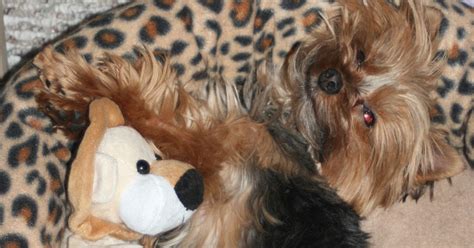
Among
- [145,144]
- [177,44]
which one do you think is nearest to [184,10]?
[177,44]

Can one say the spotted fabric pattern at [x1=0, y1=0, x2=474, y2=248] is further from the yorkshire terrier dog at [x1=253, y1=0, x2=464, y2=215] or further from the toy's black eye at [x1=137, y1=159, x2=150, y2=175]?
the toy's black eye at [x1=137, y1=159, x2=150, y2=175]

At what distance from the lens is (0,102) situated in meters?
2.56

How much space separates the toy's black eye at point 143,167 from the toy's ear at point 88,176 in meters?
0.14

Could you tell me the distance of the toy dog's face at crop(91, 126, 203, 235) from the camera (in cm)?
213

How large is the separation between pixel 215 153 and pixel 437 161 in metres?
0.93

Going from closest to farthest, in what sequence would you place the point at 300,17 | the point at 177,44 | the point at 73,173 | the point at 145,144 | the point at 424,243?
1. the point at 73,173
2. the point at 145,144
3. the point at 177,44
4. the point at 300,17
5. the point at 424,243

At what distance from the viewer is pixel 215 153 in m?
2.53

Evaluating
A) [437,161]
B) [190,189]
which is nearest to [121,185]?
[190,189]

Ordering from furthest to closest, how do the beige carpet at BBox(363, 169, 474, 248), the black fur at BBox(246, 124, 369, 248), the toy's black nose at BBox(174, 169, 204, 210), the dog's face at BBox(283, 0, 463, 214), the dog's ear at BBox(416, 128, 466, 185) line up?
the beige carpet at BBox(363, 169, 474, 248), the dog's ear at BBox(416, 128, 466, 185), the dog's face at BBox(283, 0, 463, 214), the black fur at BBox(246, 124, 369, 248), the toy's black nose at BBox(174, 169, 204, 210)

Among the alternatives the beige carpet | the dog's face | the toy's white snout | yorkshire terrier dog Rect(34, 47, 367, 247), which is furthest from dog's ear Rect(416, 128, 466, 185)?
the toy's white snout

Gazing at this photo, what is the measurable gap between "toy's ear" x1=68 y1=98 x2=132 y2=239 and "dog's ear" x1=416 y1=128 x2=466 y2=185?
4.16 feet

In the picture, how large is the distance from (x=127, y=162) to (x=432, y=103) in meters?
1.33

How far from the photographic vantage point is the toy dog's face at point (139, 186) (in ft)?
7.00

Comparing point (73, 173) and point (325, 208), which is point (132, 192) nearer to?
point (73, 173)
